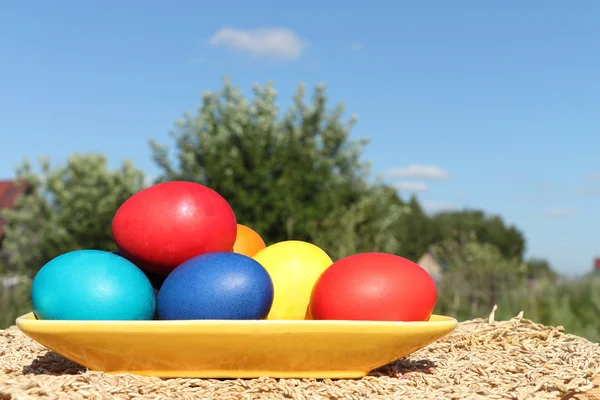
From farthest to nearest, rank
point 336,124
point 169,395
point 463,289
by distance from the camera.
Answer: point 336,124, point 463,289, point 169,395

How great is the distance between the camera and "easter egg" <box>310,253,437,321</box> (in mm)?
2074

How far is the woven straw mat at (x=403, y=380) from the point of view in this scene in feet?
5.95

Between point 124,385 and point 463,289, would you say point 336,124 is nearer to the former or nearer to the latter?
point 463,289

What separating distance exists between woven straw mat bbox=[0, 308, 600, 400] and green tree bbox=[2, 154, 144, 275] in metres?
11.2

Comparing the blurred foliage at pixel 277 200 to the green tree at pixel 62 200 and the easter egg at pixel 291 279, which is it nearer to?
the green tree at pixel 62 200

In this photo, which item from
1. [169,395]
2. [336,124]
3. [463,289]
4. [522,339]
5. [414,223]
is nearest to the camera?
[169,395]

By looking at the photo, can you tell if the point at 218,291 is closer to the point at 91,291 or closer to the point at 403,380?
the point at 91,291

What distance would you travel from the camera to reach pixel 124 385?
189 cm

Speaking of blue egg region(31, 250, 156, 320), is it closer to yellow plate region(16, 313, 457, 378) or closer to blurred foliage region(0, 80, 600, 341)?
yellow plate region(16, 313, 457, 378)

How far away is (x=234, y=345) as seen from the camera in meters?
1.95

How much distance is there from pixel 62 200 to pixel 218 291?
45.7 ft

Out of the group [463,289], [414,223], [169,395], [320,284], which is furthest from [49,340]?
[414,223]

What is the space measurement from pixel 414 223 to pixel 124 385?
2963 centimetres

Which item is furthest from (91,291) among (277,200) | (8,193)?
(8,193)
